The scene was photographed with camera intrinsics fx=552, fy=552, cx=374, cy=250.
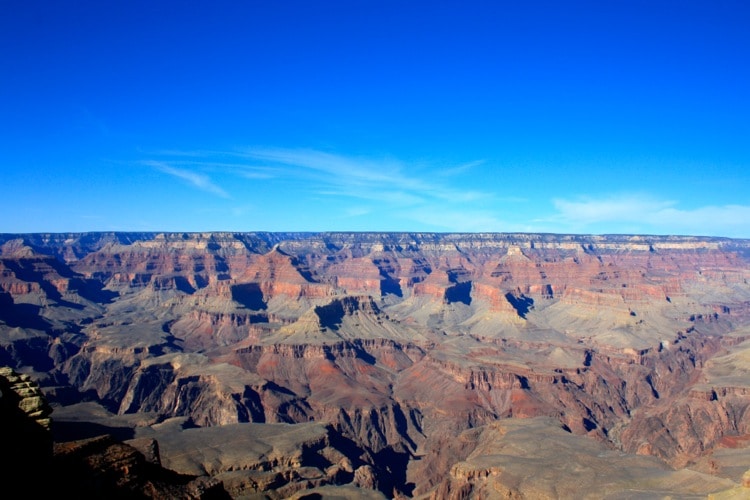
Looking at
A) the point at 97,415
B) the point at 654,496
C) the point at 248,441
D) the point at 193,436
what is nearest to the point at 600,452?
the point at 654,496

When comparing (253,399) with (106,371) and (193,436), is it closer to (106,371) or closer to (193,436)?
(193,436)

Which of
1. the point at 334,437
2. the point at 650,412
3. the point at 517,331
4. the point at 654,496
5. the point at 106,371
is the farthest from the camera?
the point at 517,331

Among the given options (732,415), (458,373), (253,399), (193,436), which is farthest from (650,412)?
(193,436)

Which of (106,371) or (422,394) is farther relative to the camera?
(106,371)

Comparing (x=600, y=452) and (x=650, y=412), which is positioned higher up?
(x=600, y=452)

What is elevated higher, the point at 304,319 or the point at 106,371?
the point at 304,319

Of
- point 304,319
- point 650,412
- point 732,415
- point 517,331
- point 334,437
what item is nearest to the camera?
point 334,437

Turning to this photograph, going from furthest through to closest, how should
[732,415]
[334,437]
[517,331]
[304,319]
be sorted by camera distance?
[517,331] < [304,319] < [732,415] < [334,437]

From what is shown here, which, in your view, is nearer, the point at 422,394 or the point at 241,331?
the point at 422,394

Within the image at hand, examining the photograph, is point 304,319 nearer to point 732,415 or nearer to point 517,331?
point 517,331

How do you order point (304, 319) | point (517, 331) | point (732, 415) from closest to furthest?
point (732, 415), point (304, 319), point (517, 331)
